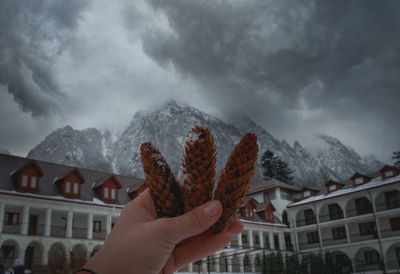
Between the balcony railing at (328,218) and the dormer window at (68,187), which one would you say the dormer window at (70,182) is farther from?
the balcony railing at (328,218)

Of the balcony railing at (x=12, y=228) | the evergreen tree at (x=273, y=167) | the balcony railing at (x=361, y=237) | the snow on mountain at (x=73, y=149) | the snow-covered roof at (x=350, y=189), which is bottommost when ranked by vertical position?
the balcony railing at (x=361, y=237)

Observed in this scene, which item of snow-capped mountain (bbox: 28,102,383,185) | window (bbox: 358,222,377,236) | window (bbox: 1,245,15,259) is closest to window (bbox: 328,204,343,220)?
window (bbox: 358,222,377,236)

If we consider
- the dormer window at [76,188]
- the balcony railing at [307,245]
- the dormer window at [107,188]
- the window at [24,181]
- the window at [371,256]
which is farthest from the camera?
the balcony railing at [307,245]

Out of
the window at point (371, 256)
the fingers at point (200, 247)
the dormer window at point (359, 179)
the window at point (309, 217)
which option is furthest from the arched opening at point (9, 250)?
the dormer window at point (359, 179)

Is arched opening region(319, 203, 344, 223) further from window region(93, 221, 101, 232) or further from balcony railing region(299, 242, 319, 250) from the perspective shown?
window region(93, 221, 101, 232)

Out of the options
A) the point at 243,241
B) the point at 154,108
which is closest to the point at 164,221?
the point at 243,241

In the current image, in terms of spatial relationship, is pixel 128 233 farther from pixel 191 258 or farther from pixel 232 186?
pixel 232 186
